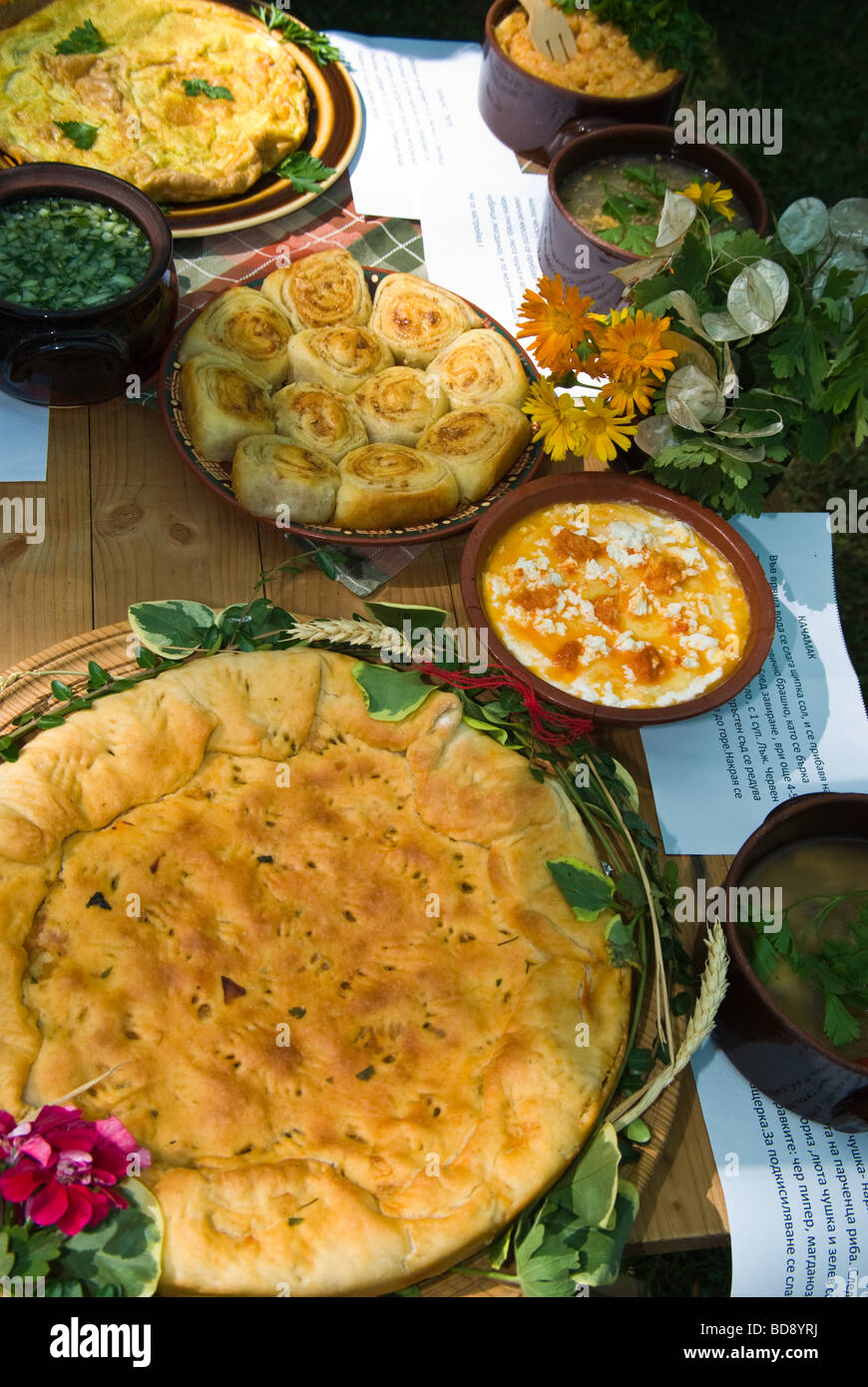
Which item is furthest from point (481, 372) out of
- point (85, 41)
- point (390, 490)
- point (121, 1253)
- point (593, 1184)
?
point (121, 1253)

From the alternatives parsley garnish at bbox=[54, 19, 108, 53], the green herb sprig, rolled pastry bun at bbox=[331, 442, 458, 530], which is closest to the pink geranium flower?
the green herb sprig

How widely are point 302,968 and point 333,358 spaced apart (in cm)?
127

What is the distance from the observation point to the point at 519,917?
5.57 feet

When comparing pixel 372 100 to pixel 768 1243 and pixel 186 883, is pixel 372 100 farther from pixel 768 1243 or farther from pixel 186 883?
pixel 768 1243

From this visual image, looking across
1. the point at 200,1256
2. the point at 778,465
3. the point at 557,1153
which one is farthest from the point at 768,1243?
the point at 778,465

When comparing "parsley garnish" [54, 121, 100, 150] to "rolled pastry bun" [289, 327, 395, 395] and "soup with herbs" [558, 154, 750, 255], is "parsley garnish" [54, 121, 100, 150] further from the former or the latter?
"soup with herbs" [558, 154, 750, 255]

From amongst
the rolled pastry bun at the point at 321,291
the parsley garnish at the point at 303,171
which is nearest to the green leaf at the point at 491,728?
the rolled pastry bun at the point at 321,291

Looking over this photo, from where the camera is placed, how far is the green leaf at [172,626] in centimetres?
185

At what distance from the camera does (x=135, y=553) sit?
2129 millimetres

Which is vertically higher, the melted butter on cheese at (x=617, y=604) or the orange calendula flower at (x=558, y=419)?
the orange calendula flower at (x=558, y=419)

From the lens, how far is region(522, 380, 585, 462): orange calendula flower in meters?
2.09

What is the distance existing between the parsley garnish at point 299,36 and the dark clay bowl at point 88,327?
1.00 metres

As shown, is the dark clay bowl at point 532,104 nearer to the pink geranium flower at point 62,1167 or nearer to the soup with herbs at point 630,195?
the soup with herbs at point 630,195

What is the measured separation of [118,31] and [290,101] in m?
0.48
